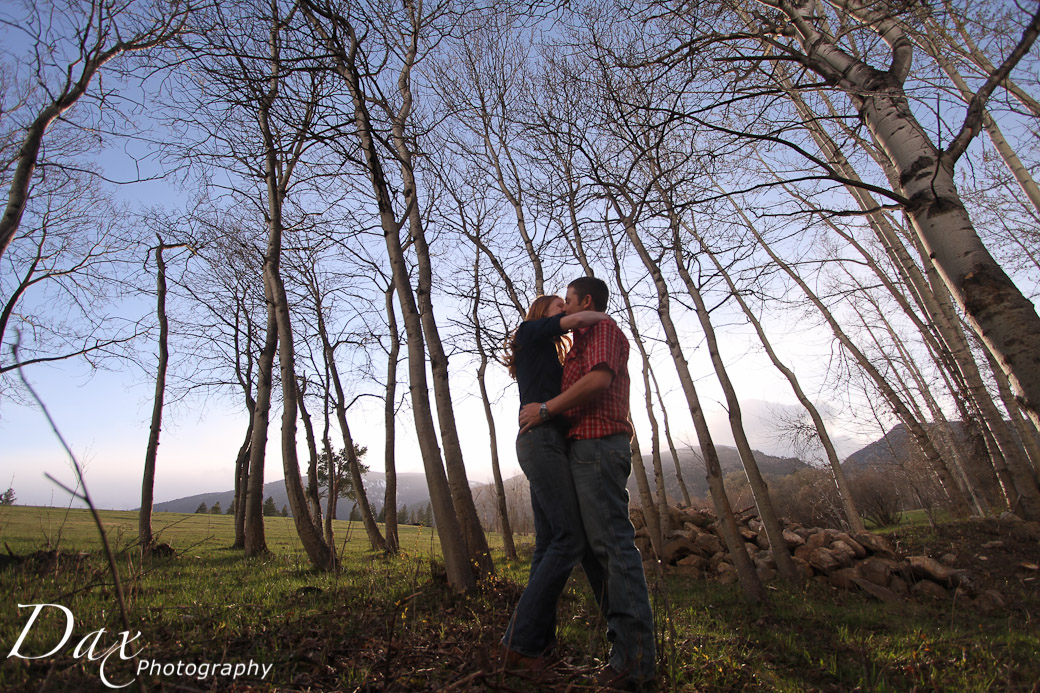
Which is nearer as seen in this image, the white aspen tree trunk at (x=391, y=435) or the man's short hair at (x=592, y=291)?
the man's short hair at (x=592, y=291)

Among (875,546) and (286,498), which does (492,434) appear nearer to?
(875,546)

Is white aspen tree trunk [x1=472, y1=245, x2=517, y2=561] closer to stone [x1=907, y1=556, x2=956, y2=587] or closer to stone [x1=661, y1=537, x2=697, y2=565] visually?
stone [x1=661, y1=537, x2=697, y2=565]

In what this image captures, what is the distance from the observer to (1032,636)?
13.1 feet

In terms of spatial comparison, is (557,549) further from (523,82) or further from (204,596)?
(523,82)

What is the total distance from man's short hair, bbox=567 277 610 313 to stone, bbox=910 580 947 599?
22.6ft

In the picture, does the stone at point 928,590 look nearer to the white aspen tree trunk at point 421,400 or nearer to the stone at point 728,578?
the stone at point 728,578

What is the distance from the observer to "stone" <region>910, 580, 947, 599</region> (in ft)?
20.4

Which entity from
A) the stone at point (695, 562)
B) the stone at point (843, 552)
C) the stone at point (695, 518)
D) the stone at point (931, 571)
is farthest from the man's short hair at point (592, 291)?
Answer: the stone at point (695, 518)

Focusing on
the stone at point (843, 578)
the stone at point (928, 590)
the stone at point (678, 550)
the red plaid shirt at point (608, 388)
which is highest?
the red plaid shirt at point (608, 388)

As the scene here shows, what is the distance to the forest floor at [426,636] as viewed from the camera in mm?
2146

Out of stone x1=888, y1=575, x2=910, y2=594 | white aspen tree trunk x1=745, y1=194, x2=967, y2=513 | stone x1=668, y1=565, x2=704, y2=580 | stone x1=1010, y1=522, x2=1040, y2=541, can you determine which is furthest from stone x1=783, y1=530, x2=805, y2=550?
white aspen tree trunk x1=745, y1=194, x2=967, y2=513

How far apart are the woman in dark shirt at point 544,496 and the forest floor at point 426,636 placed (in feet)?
0.51

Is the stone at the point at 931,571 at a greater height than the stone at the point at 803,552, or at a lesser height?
lesser

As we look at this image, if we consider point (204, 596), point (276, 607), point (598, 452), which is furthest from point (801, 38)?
point (204, 596)
